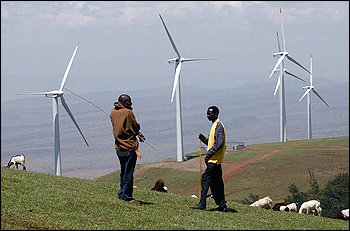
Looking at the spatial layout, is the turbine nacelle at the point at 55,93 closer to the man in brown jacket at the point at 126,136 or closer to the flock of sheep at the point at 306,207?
the flock of sheep at the point at 306,207

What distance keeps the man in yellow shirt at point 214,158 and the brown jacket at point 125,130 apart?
2117mm

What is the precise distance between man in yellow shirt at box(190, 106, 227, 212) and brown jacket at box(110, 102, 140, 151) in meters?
2.12

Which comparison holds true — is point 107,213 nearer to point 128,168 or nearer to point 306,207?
point 128,168

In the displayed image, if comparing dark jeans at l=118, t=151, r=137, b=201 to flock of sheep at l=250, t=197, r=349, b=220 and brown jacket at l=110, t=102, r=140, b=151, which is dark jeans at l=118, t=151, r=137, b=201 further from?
flock of sheep at l=250, t=197, r=349, b=220

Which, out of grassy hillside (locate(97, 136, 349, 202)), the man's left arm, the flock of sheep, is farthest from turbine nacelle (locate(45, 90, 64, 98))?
the man's left arm

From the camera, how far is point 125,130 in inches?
735

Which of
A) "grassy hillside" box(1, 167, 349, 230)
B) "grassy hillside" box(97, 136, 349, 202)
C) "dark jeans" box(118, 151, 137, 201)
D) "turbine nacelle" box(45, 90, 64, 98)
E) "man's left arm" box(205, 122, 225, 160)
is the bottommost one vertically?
"grassy hillside" box(97, 136, 349, 202)

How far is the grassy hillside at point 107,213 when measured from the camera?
15242 mm

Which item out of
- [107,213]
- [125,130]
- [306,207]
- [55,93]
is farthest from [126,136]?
[55,93]

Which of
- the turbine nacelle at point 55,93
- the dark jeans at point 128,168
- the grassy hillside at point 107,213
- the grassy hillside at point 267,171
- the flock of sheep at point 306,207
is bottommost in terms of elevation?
the grassy hillside at point 267,171

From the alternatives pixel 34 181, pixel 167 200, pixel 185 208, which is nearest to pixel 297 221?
pixel 185 208

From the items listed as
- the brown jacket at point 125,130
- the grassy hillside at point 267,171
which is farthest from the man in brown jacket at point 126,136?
the grassy hillside at point 267,171

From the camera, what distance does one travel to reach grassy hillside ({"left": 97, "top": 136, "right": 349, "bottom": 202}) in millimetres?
72750

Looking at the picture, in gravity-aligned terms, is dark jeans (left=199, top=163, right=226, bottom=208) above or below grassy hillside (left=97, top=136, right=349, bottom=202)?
above
